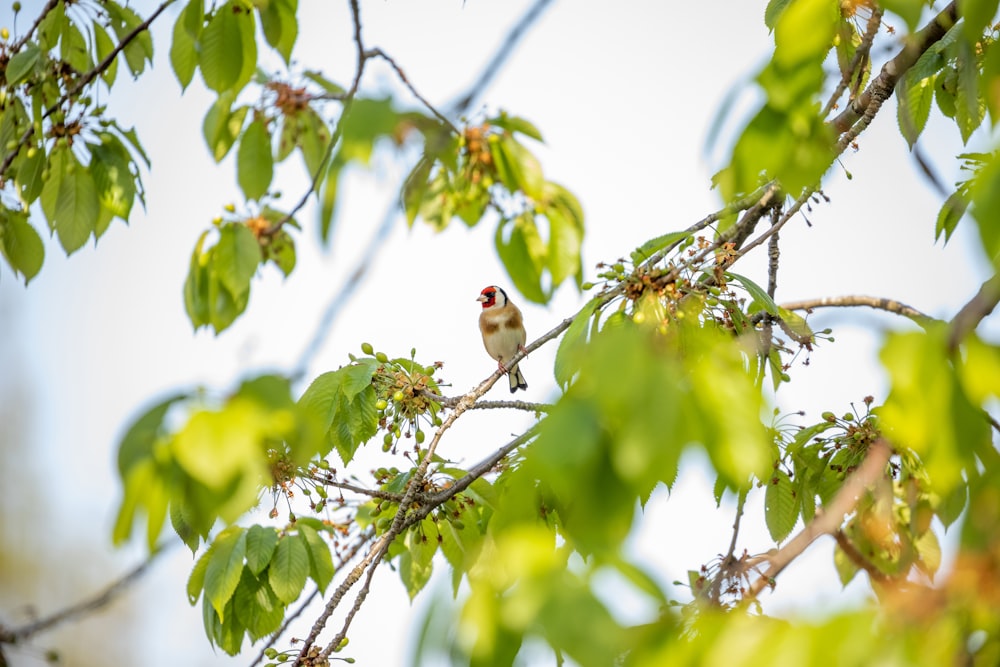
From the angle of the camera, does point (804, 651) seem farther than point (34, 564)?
No

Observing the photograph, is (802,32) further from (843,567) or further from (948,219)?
(843,567)

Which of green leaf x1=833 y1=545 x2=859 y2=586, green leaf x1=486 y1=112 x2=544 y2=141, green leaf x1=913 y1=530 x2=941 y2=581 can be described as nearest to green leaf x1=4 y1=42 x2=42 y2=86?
green leaf x1=486 y1=112 x2=544 y2=141

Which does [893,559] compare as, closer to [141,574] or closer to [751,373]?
[751,373]

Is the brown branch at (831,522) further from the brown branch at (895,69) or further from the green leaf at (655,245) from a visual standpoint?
the brown branch at (895,69)

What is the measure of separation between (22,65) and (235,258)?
1.40m

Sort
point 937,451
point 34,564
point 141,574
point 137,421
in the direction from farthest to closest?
point 34,564 < point 141,574 < point 137,421 < point 937,451

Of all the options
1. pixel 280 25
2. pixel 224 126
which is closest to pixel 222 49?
pixel 280 25

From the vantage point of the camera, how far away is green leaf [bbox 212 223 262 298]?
7.62 feet

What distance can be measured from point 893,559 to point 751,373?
128 cm

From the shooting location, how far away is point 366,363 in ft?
10.5

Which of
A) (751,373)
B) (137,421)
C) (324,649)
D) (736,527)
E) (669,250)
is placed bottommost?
(324,649)

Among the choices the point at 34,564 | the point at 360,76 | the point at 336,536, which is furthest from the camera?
the point at 34,564

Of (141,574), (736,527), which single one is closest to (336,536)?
(736,527)

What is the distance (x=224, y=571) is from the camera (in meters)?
2.94
